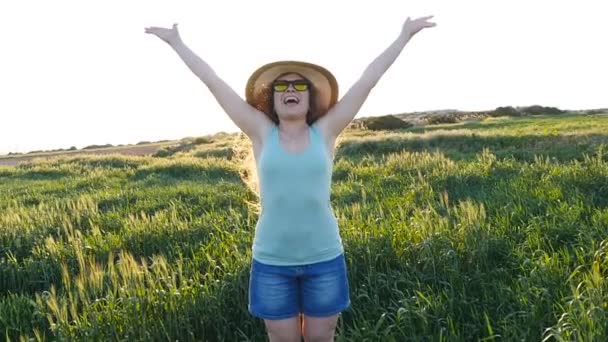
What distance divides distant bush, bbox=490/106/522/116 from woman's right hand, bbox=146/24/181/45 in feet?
172

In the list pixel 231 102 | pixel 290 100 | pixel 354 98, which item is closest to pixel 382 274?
pixel 354 98

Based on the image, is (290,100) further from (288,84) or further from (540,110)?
(540,110)

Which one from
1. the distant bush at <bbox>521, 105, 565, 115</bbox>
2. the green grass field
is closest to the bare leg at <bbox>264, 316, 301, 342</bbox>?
the green grass field

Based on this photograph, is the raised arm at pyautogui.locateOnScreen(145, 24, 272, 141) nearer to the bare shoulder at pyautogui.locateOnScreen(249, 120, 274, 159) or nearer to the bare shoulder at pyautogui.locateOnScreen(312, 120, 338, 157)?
the bare shoulder at pyautogui.locateOnScreen(249, 120, 274, 159)

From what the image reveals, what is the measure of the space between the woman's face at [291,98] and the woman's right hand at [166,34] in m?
0.79

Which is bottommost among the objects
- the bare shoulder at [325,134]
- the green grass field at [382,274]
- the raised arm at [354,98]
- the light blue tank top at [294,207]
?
the green grass field at [382,274]

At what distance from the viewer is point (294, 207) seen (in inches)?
123

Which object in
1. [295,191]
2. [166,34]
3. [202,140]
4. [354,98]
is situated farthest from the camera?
[202,140]

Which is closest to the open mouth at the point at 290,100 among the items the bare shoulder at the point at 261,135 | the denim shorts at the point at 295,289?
the bare shoulder at the point at 261,135

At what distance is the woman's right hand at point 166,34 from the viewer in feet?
11.3

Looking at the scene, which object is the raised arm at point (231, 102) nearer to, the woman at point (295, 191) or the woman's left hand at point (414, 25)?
the woman at point (295, 191)

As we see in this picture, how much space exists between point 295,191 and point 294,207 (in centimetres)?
10

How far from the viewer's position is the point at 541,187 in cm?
732

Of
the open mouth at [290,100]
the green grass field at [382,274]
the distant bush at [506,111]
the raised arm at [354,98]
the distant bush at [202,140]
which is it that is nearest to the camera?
the open mouth at [290,100]
